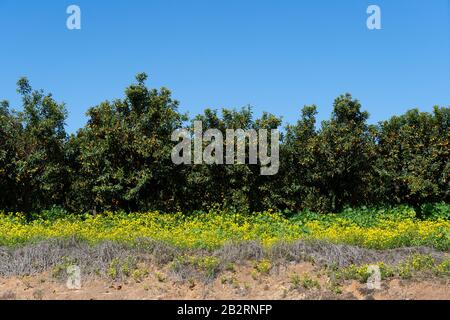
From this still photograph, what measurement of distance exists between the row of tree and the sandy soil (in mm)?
7708

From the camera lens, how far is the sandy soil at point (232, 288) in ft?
26.3

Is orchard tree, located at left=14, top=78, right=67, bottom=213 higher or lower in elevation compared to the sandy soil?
higher

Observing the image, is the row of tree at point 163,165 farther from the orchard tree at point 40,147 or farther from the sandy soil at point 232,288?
the sandy soil at point 232,288

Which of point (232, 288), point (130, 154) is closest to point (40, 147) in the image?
point (130, 154)

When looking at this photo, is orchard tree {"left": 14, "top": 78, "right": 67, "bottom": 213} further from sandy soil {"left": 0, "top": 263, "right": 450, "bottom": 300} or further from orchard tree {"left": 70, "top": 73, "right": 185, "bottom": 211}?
sandy soil {"left": 0, "top": 263, "right": 450, "bottom": 300}

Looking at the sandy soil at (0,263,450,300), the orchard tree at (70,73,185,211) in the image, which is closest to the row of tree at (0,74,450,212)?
the orchard tree at (70,73,185,211)

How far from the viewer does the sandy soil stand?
8.02 m

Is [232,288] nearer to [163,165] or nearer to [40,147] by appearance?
[163,165]

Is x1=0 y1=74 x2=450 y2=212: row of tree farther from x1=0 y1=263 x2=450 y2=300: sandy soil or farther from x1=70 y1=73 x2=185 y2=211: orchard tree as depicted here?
x1=0 y1=263 x2=450 y2=300: sandy soil

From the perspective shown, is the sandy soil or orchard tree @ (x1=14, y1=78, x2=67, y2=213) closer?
the sandy soil

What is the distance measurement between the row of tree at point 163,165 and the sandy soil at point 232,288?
7.71 m

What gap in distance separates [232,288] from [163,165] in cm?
930
